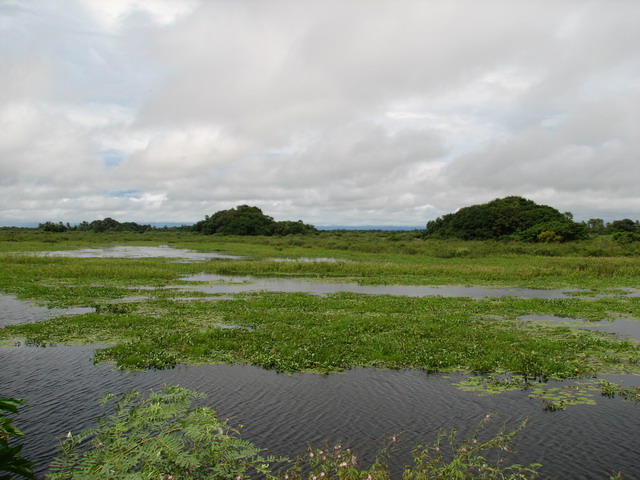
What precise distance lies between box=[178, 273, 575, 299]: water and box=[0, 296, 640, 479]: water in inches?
786

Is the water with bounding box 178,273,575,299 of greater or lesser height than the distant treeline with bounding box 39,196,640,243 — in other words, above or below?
below

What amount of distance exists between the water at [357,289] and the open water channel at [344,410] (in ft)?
65.2

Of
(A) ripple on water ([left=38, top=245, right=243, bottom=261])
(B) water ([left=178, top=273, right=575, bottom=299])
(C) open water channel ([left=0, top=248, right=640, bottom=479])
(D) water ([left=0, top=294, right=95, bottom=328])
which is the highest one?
(A) ripple on water ([left=38, top=245, right=243, bottom=261])

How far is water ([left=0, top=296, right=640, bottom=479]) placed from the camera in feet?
36.2

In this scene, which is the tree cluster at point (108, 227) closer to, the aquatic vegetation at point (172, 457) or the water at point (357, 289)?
the water at point (357, 289)

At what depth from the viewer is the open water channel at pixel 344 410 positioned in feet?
36.1

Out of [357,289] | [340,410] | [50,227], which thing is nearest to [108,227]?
[50,227]

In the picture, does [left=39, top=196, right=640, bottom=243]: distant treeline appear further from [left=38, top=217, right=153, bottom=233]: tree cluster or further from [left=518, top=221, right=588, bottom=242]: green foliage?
[left=38, top=217, right=153, bottom=233]: tree cluster

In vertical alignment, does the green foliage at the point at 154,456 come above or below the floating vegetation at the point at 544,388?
above

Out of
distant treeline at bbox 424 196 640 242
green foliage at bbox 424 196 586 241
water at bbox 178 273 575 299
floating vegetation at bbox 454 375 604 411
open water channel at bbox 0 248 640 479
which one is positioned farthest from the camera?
green foliage at bbox 424 196 586 241

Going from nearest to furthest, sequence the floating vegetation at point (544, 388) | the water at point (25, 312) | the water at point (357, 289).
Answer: the floating vegetation at point (544, 388), the water at point (25, 312), the water at point (357, 289)

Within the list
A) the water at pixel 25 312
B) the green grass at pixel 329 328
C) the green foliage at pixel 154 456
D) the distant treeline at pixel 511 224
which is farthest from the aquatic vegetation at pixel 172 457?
the distant treeline at pixel 511 224

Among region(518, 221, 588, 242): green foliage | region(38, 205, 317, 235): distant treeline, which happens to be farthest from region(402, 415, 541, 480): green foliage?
region(38, 205, 317, 235): distant treeline

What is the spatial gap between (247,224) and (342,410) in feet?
485
